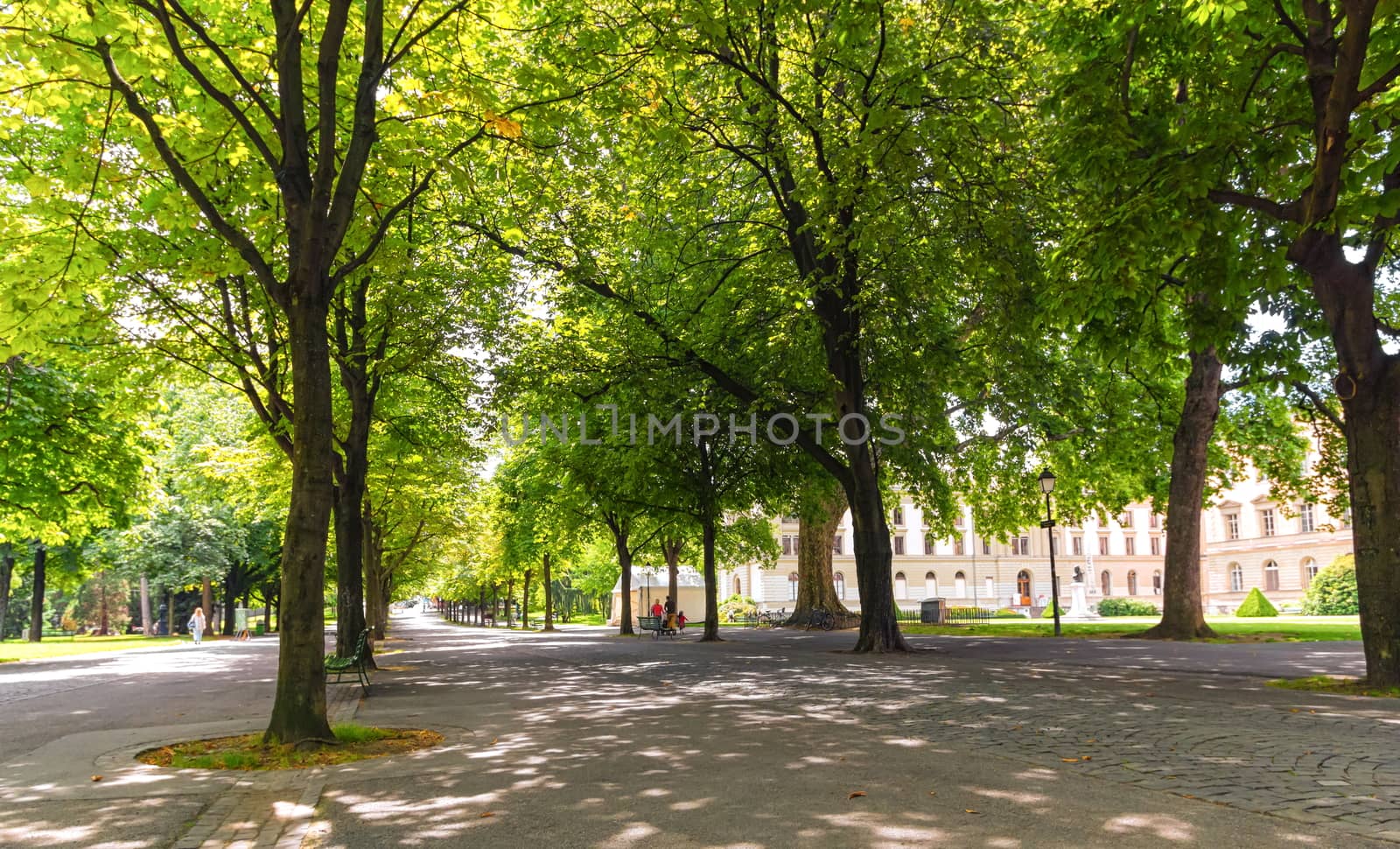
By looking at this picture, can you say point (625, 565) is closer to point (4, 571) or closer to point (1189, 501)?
point (1189, 501)

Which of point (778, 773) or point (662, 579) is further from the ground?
point (778, 773)

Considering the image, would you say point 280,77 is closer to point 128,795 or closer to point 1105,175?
point 128,795

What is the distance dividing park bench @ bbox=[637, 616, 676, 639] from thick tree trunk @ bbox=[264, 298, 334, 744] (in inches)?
1084

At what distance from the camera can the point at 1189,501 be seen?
75.3ft

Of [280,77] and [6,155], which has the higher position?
[6,155]

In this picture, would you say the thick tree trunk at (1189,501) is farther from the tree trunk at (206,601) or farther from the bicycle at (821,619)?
the tree trunk at (206,601)

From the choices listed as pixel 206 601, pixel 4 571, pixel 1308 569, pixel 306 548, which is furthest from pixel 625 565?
pixel 1308 569

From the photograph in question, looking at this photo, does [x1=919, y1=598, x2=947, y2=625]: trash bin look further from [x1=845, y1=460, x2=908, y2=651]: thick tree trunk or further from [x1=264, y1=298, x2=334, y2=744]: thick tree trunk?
[x1=264, y1=298, x2=334, y2=744]: thick tree trunk

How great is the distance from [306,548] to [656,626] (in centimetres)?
2813

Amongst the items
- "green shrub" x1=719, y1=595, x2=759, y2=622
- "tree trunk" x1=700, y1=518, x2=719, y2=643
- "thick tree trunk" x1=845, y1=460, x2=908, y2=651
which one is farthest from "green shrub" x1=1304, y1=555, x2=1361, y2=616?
"thick tree trunk" x1=845, y1=460, x2=908, y2=651

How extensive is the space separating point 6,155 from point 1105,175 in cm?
1735

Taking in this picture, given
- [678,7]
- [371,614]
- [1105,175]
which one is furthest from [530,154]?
[371,614]

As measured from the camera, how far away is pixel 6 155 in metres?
16.3

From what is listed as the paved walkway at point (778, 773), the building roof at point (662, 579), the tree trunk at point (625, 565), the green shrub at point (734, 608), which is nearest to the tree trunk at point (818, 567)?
the tree trunk at point (625, 565)
